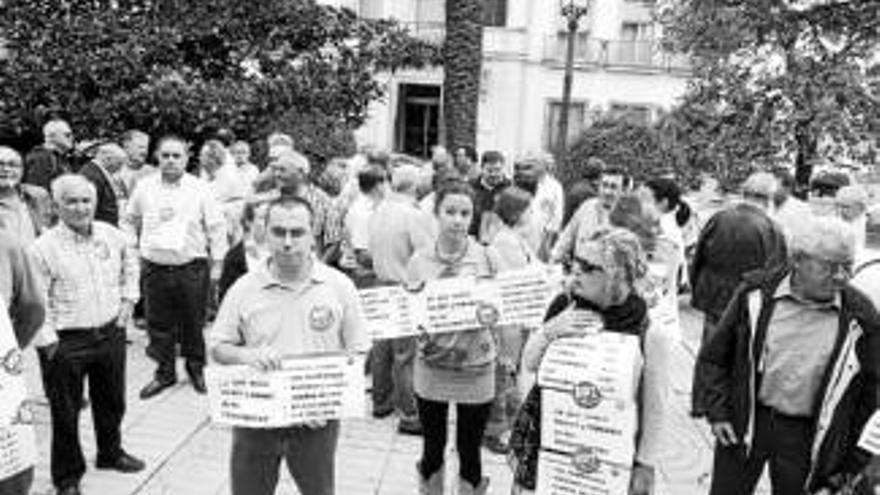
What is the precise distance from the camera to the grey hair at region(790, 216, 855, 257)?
13.1 feet

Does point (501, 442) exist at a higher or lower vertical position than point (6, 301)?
lower

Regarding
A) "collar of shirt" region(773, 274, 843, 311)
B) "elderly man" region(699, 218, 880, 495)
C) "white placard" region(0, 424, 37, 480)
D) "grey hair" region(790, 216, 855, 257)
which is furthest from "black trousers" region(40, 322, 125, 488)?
"grey hair" region(790, 216, 855, 257)

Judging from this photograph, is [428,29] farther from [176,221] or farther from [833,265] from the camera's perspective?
[833,265]

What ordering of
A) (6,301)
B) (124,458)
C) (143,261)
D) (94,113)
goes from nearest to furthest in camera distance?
(6,301)
(124,458)
(143,261)
(94,113)

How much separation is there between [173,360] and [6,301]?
3.42 meters

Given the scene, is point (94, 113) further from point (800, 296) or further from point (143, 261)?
point (800, 296)

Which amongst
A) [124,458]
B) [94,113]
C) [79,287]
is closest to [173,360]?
[124,458]

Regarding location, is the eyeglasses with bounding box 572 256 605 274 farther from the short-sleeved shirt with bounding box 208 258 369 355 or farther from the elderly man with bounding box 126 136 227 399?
the elderly man with bounding box 126 136 227 399

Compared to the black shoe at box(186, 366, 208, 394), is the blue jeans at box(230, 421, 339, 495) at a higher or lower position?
higher

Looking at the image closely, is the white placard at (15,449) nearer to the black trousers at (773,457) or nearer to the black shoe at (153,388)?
the black trousers at (773,457)

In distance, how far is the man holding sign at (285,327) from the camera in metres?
4.12

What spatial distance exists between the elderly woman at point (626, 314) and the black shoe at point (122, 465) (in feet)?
10.4

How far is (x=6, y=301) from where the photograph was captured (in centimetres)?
446

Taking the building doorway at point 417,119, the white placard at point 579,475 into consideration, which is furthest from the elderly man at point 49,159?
the building doorway at point 417,119
